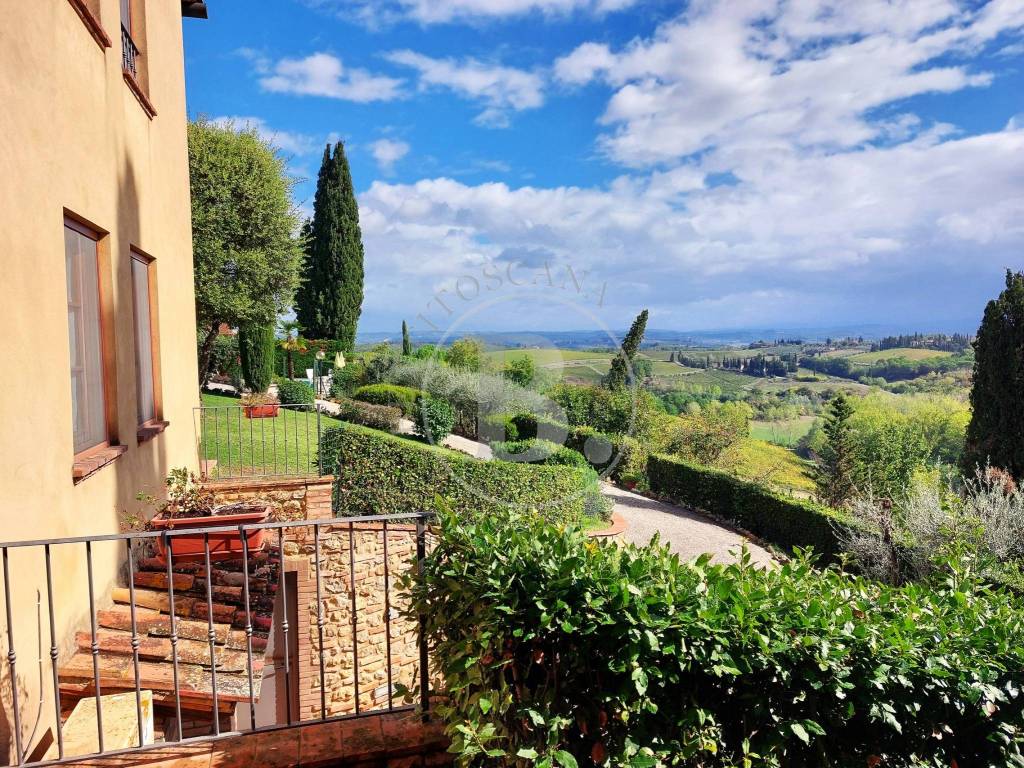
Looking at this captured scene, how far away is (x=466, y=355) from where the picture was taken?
1881cm

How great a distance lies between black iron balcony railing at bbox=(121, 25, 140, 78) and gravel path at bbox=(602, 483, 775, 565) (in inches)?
371

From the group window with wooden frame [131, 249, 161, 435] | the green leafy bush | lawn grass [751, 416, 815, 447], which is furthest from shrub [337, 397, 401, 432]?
lawn grass [751, 416, 815, 447]

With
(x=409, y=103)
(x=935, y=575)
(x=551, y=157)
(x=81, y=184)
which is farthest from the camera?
(x=551, y=157)

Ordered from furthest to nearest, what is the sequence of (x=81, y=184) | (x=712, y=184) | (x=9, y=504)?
(x=712, y=184)
(x=81, y=184)
(x=9, y=504)

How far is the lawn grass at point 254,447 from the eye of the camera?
27.2 feet

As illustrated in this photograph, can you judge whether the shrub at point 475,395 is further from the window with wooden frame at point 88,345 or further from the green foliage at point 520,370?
the window with wooden frame at point 88,345

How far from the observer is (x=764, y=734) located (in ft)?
5.79

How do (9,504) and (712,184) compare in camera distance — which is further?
(712,184)

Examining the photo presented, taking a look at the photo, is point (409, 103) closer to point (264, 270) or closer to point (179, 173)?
point (264, 270)

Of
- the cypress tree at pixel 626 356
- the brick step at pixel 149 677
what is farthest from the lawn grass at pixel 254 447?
the cypress tree at pixel 626 356

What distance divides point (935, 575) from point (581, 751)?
4.85ft

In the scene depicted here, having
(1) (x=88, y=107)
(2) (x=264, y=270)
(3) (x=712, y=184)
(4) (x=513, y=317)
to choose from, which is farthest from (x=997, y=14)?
(3) (x=712, y=184)

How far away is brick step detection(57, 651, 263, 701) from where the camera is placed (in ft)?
10.8

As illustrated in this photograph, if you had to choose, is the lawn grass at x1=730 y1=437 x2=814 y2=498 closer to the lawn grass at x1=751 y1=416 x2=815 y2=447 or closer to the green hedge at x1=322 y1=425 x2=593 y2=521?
the lawn grass at x1=751 y1=416 x2=815 y2=447
